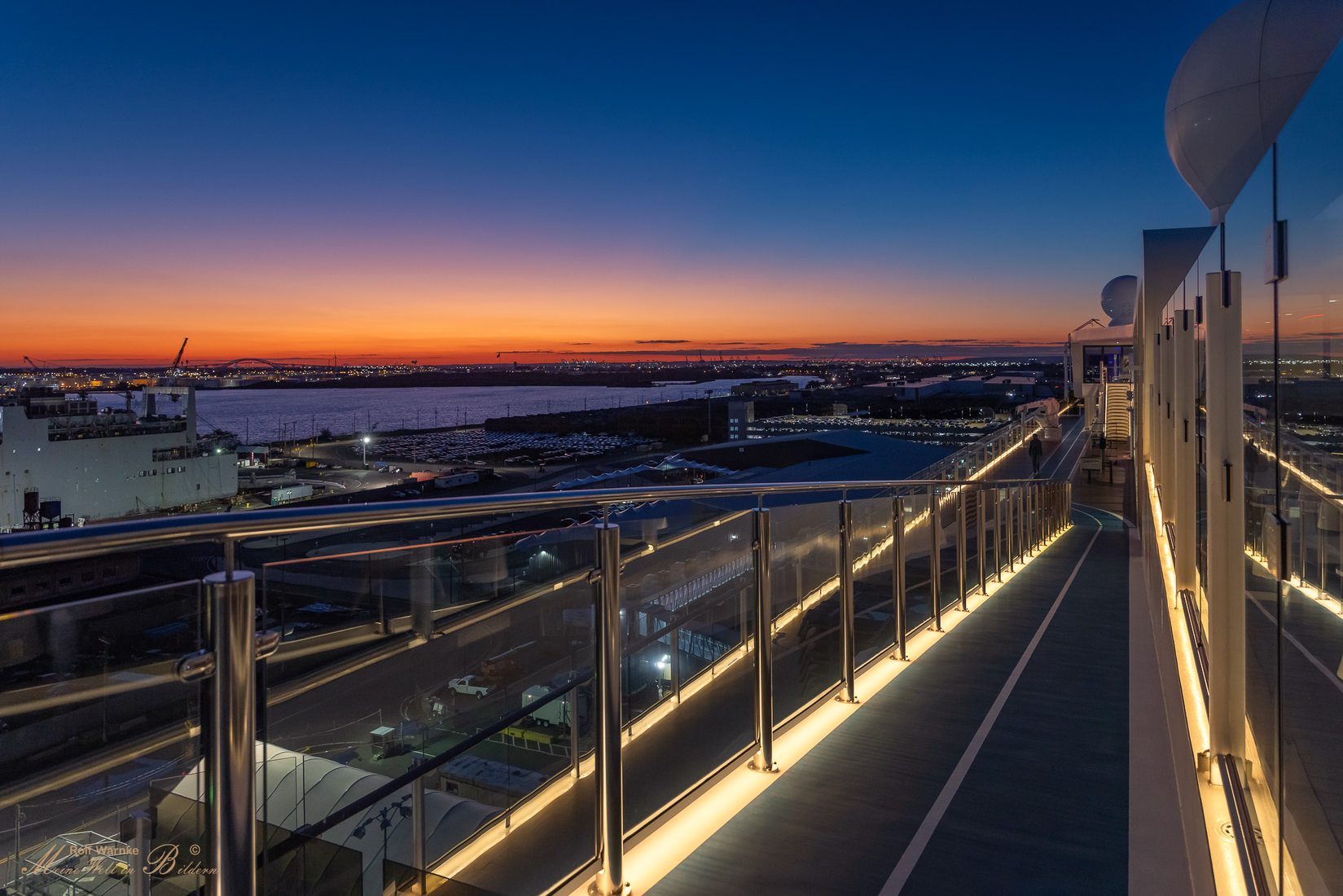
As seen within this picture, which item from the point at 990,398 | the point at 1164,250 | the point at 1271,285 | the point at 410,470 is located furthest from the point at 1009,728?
the point at 990,398

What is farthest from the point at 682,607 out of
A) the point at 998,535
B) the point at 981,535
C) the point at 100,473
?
the point at 100,473

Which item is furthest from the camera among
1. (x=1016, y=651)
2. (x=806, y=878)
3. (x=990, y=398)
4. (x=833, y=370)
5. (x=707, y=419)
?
(x=833, y=370)

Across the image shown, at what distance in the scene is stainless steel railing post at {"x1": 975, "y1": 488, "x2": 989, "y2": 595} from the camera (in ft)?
20.9

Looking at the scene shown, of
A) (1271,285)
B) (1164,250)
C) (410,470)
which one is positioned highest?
Answer: (1164,250)

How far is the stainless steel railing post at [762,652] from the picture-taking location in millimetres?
3143

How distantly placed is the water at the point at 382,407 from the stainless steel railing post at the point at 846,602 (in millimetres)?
27821

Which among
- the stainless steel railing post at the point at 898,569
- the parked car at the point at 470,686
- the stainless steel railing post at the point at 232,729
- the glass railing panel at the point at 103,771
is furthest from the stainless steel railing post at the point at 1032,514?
the glass railing panel at the point at 103,771

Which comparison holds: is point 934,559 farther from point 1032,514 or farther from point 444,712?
point 1032,514

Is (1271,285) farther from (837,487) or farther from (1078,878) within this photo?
(837,487)

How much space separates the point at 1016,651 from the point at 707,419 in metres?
40.6

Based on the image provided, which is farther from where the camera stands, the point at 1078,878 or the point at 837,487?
the point at 837,487

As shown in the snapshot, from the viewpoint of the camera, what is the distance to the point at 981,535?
6.53 m

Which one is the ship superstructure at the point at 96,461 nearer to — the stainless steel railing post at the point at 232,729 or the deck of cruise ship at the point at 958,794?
the deck of cruise ship at the point at 958,794

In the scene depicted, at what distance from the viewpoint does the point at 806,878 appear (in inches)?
95.4
